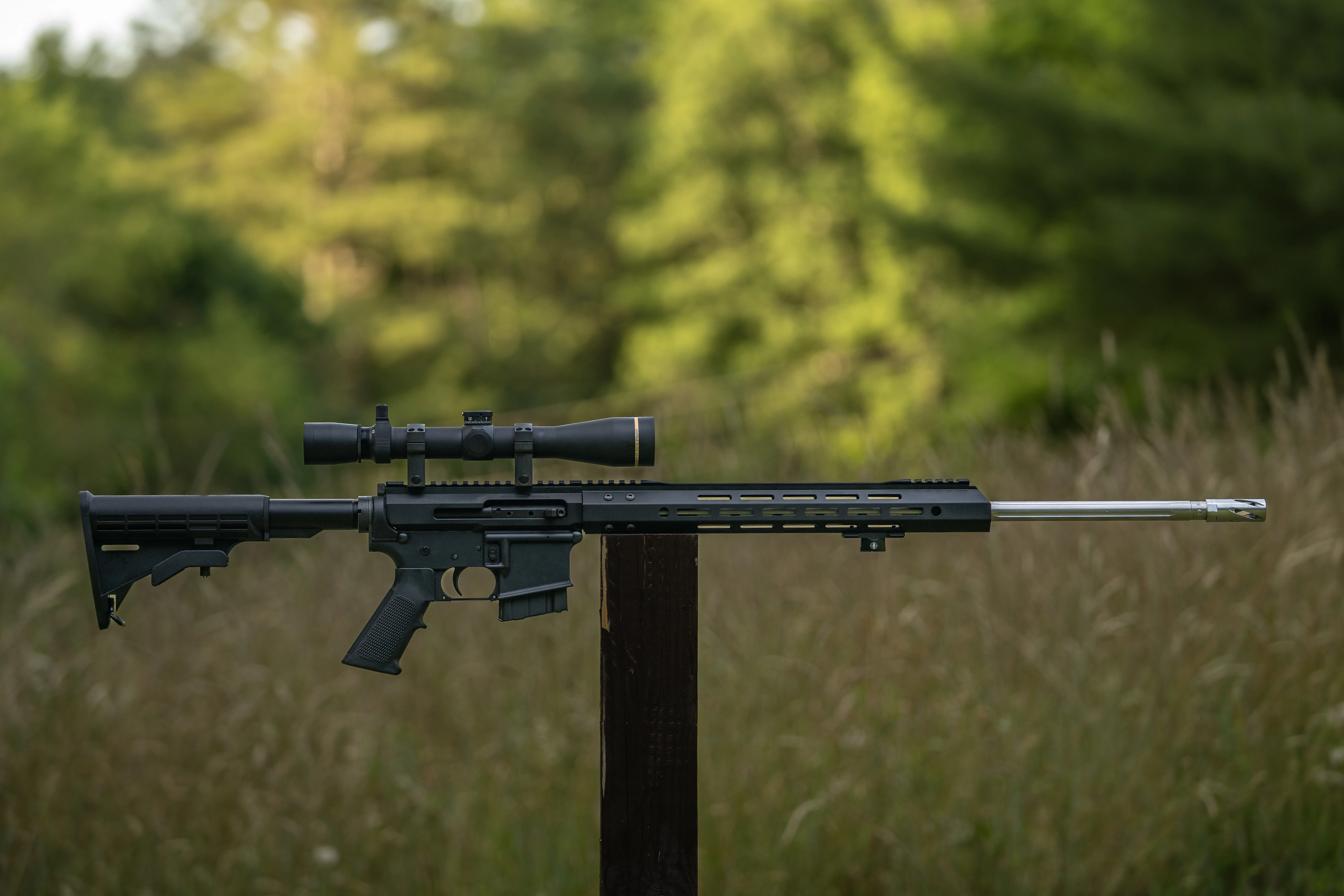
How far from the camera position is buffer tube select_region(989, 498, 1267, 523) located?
291cm

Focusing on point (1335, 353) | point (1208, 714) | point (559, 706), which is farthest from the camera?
point (1335, 353)

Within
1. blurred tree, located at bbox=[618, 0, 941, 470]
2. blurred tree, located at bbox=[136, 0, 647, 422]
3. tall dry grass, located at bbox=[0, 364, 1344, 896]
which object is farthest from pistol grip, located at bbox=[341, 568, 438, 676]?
blurred tree, located at bbox=[136, 0, 647, 422]

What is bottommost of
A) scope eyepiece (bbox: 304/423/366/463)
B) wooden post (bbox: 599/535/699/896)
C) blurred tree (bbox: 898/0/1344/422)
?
wooden post (bbox: 599/535/699/896)

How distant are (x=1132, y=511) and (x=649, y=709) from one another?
4.02 feet

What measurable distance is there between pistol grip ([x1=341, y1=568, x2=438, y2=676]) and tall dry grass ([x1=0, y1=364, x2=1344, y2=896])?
5.02 ft

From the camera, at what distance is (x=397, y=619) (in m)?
3.02

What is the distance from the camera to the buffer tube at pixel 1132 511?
9.55 ft

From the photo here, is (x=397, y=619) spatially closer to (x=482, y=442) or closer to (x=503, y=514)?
(x=503, y=514)

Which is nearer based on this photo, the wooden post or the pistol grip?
the wooden post

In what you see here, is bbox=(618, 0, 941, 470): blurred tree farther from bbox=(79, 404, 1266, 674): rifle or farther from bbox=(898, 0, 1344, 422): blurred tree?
bbox=(79, 404, 1266, 674): rifle

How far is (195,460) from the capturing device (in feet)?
48.5

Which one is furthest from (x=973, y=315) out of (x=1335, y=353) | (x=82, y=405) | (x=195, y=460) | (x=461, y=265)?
(x=461, y=265)

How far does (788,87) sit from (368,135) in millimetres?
11289

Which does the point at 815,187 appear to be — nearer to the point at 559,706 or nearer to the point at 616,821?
the point at 559,706
